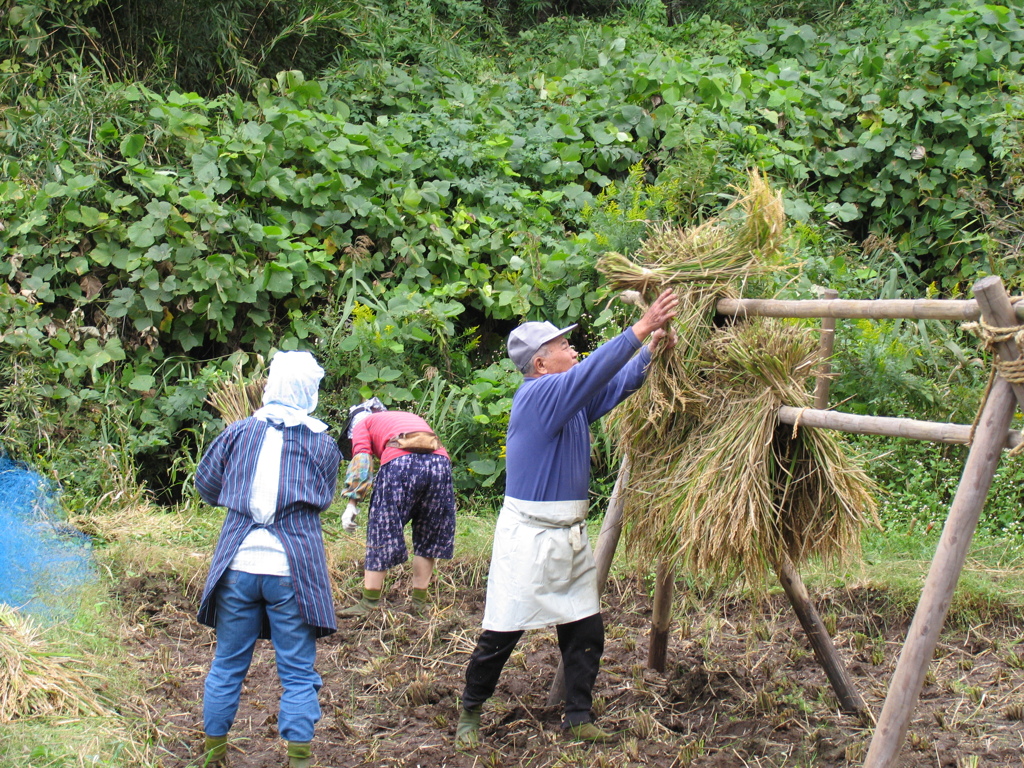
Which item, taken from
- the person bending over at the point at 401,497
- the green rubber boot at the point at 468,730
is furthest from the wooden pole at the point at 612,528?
the person bending over at the point at 401,497

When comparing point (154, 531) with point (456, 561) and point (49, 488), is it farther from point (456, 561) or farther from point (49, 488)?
point (456, 561)

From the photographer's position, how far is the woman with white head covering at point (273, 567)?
3.38 m

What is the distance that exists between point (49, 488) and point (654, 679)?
13.4ft

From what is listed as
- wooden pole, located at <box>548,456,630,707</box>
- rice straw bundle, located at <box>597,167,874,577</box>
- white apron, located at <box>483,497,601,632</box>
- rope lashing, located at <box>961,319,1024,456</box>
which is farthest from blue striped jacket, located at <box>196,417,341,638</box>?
rope lashing, located at <box>961,319,1024,456</box>

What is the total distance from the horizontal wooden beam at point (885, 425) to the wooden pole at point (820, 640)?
1.88 feet

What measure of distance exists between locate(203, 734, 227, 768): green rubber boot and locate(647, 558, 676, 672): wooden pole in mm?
1762

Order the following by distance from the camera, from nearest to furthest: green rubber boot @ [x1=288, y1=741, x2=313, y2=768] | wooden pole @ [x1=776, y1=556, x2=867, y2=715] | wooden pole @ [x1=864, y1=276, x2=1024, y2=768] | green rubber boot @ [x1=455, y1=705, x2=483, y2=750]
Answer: wooden pole @ [x1=864, y1=276, x2=1024, y2=768]
green rubber boot @ [x1=288, y1=741, x2=313, y2=768]
wooden pole @ [x1=776, y1=556, x2=867, y2=715]
green rubber boot @ [x1=455, y1=705, x2=483, y2=750]

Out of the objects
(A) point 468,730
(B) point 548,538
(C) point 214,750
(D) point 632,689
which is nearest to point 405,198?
(B) point 548,538

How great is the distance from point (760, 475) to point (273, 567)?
68.6 inches

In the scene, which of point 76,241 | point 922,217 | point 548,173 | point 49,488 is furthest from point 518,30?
point 49,488

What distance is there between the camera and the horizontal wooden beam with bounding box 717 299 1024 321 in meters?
2.58

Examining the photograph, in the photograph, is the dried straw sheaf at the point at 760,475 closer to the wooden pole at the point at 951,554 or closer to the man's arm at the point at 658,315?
the man's arm at the point at 658,315

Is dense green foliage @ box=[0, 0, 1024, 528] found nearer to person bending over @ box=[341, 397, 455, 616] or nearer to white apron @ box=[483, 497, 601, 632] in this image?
person bending over @ box=[341, 397, 455, 616]

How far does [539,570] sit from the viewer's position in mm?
3523
